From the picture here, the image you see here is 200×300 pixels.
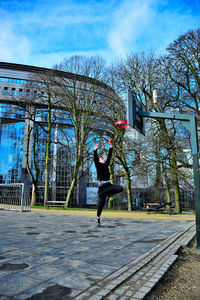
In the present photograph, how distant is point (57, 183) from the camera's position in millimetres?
41406

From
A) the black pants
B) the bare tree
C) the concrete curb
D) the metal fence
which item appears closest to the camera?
the concrete curb

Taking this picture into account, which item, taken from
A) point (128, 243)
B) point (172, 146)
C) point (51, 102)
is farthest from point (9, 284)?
point (51, 102)

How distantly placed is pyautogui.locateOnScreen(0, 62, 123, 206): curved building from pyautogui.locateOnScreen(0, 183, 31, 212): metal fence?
6.43 m

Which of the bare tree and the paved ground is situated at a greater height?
the bare tree

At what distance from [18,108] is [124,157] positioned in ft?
36.2

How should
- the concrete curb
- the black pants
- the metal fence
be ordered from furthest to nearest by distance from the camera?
the metal fence, the black pants, the concrete curb

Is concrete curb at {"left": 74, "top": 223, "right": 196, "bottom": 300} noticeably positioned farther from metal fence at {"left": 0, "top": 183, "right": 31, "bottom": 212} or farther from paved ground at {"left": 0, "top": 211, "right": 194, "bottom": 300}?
metal fence at {"left": 0, "top": 183, "right": 31, "bottom": 212}

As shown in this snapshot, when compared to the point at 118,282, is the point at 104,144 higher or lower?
higher

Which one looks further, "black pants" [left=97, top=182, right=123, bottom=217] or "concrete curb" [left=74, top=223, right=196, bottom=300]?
"black pants" [left=97, top=182, right=123, bottom=217]

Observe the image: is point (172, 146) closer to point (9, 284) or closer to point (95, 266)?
point (95, 266)

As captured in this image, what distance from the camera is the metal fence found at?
1414 centimetres

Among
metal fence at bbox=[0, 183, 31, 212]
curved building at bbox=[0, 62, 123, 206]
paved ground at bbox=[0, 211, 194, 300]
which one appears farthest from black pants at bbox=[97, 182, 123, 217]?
curved building at bbox=[0, 62, 123, 206]

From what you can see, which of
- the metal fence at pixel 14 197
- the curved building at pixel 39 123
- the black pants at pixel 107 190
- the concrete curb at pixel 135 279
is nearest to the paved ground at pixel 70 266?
the concrete curb at pixel 135 279

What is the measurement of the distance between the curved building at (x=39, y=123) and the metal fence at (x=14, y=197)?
6430 millimetres
